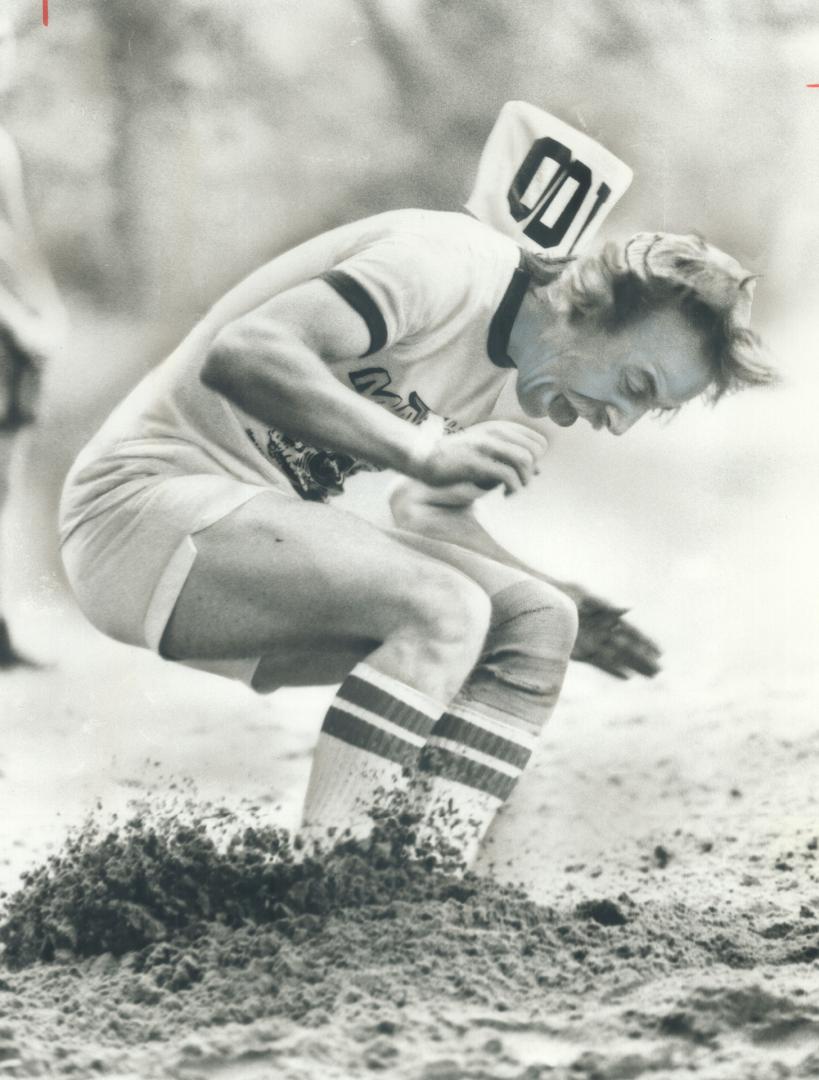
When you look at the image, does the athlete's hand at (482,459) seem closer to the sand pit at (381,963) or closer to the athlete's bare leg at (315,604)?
the athlete's bare leg at (315,604)

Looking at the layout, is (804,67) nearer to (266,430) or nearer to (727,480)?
(727,480)

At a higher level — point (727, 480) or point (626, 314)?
point (626, 314)

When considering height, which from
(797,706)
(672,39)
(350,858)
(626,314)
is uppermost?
(672,39)

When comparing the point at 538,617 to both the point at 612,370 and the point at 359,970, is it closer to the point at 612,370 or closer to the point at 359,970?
the point at 612,370

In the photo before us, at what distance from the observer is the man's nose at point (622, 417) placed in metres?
3.01

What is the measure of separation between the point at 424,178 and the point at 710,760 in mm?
1523

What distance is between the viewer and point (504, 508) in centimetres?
299

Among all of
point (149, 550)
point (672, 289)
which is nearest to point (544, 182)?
point (672, 289)

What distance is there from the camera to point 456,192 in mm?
3023

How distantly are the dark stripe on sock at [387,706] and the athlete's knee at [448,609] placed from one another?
15 centimetres

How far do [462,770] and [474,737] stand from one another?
3.1 inches

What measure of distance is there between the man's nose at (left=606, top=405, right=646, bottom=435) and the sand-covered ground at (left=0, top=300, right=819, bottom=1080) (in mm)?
50

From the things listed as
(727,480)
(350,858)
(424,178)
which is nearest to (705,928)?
(350,858)

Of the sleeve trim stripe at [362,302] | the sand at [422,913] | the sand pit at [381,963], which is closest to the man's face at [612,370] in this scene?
the sleeve trim stripe at [362,302]
